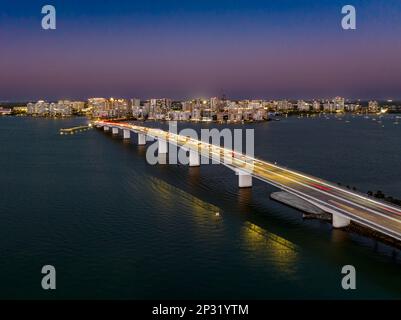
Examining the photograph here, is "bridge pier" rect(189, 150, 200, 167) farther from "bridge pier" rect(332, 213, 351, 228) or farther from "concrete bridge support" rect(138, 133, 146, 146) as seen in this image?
"concrete bridge support" rect(138, 133, 146, 146)

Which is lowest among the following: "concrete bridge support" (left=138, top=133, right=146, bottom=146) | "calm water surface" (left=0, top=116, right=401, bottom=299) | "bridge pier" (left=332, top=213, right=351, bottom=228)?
"calm water surface" (left=0, top=116, right=401, bottom=299)

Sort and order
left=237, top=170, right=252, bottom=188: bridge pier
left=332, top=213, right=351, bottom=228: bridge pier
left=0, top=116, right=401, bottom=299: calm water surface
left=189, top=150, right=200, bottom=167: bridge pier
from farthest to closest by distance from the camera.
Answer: left=189, top=150, right=200, bottom=167: bridge pier < left=237, top=170, right=252, bottom=188: bridge pier < left=332, top=213, right=351, bottom=228: bridge pier < left=0, top=116, right=401, bottom=299: calm water surface

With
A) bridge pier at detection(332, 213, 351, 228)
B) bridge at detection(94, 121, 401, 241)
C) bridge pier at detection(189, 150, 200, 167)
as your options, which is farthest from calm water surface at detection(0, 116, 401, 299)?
bridge pier at detection(189, 150, 200, 167)

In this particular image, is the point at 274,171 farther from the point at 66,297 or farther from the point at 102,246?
the point at 66,297

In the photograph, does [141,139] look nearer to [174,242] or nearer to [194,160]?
[194,160]

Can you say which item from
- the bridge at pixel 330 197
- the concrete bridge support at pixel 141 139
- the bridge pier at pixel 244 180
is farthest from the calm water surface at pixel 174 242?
the concrete bridge support at pixel 141 139

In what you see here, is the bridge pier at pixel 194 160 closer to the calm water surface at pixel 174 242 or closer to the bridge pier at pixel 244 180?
the calm water surface at pixel 174 242

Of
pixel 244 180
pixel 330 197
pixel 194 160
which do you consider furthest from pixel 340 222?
pixel 194 160

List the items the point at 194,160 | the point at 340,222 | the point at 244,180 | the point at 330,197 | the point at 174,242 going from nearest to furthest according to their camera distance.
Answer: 1. the point at 174,242
2. the point at 340,222
3. the point at 330,197
4. the point at 244,180
5. the point at 194,160

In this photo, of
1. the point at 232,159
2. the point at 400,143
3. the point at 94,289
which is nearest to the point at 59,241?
the point at 94,289

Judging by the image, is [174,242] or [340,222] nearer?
[174,242]
